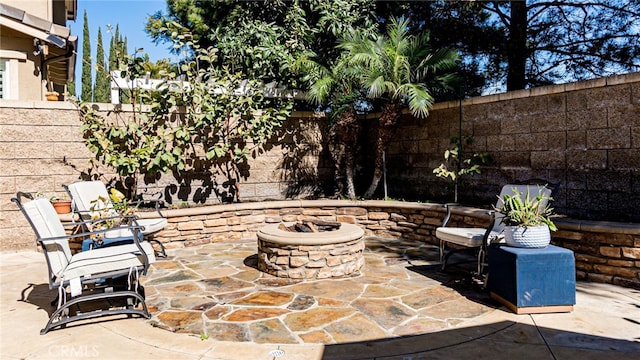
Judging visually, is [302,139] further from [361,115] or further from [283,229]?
[283,229]

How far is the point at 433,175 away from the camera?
6.77 meters

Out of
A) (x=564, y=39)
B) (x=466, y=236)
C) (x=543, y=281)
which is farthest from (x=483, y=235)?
(x=564, y=39)

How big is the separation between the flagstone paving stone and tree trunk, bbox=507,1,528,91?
4019 mm

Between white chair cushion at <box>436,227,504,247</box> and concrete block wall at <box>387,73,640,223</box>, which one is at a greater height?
concrete block wall at <box>387,73,640,223</box>

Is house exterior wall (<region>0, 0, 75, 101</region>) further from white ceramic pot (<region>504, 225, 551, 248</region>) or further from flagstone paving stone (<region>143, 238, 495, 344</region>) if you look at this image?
Answer: white ceramic pot (<region>504, 225, 551, 248</region>)

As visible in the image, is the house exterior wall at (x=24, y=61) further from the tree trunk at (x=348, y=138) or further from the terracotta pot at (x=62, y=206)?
the tree trunk at (x=348, y=138)

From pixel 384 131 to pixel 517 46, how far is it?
2747 mm

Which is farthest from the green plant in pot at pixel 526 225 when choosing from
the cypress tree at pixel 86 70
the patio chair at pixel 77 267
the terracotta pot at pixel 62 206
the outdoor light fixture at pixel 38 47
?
the cypress tree at pixel 86 70

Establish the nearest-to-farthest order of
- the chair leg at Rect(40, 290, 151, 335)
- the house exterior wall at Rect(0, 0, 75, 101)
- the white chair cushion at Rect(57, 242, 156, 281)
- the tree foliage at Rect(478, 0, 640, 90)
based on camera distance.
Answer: the chair leg at Rect(40, 290, 151, 335) → the white chair cushion at Rect(57, 242, 156, 281) → the tree foliage at Rect(478, 0, 640, 90) → the house exterior wall at Rect(0, 0, 75, 101)

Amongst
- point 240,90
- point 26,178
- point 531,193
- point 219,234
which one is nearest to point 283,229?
point 219,234

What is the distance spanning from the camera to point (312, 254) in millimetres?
4406

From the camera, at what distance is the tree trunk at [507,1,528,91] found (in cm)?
700

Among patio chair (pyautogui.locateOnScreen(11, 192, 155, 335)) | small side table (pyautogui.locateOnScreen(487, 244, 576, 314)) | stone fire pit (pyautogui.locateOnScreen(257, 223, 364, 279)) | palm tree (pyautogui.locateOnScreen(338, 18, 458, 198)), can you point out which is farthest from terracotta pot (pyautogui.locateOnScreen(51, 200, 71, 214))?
small side table (pyautogui.locateOnScreen(487, 244, 576, 314))

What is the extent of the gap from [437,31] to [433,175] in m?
2.88
